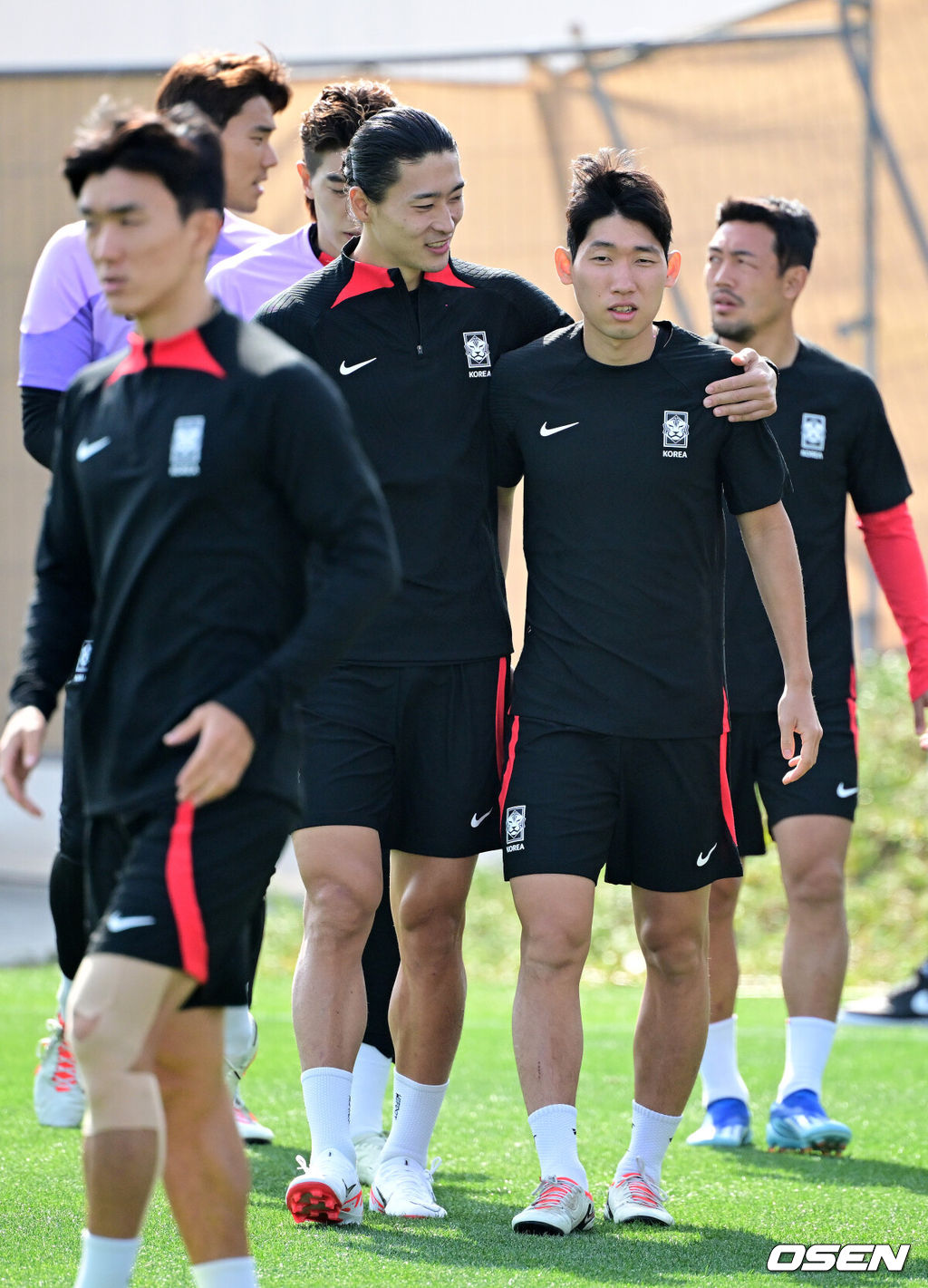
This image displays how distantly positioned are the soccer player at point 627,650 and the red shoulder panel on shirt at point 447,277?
9.9 inches

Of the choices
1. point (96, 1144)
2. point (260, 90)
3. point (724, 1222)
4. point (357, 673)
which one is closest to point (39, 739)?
point (96, 1144)

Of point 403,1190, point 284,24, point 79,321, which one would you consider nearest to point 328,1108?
point 403,1190

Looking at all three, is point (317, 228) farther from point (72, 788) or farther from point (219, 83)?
point (72, 788)

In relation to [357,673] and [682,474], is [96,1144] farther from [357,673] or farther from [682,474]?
[682,474]

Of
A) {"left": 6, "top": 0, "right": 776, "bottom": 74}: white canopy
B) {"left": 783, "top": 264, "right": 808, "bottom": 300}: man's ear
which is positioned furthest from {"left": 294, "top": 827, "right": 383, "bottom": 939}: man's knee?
{"left": 6, "top": 0, "right": 776, "bottom": 74}: white canopy

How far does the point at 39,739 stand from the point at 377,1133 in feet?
7.07

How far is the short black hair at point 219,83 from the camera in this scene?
476 cm

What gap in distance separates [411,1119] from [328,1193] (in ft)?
1.32

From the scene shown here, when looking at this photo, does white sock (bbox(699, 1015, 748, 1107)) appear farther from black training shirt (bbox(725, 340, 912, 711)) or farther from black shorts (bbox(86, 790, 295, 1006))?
black shorts (bbox(86, 790, 295, 1006))

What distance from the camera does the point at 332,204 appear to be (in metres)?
4.70

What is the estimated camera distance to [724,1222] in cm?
409

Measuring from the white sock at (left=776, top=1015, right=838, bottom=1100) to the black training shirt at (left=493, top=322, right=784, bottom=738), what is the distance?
154cm

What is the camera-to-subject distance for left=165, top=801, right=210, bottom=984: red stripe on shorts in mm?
2605

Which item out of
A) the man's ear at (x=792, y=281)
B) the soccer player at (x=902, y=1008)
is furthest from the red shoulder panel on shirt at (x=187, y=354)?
the soccer player at (x=902, y=1008)
